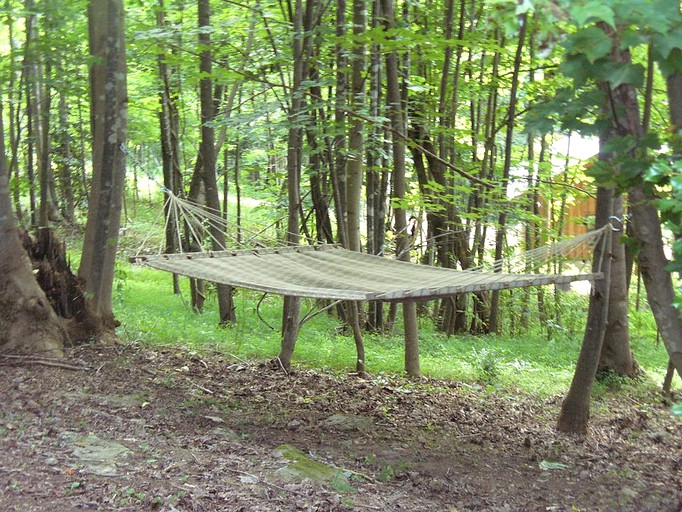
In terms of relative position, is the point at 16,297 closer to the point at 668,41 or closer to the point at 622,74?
the point at 622,74

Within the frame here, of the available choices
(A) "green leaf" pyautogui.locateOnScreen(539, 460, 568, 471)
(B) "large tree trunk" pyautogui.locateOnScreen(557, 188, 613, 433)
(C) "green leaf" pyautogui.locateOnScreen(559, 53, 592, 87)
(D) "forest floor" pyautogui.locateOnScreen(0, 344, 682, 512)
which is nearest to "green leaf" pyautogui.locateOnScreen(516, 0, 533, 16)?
(C) "green leaf" pyautogui.locateOnScreen(559, 53, 592, 87)

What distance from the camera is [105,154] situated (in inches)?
151

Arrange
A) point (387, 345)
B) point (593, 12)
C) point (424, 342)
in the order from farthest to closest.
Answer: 1. point (424, 342)
2. point (387, 345)
3. point (593, 12)

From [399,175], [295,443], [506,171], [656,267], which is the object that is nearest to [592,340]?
[656,267]

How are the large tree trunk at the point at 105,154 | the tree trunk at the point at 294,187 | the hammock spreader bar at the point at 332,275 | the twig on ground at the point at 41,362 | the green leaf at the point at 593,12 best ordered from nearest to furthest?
the green leaf at the point at 593,12, the hammock spreader bar at the point at 332,275, the twig on ground at the point at 41,362, the large tree trunk at the point at 105,154, the tree trunk at the point at 294,187

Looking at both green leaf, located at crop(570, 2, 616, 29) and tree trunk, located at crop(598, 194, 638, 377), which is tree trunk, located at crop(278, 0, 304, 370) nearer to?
tree trunk, located at crop(598, 194, 638, 377)

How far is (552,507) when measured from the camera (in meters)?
2.76

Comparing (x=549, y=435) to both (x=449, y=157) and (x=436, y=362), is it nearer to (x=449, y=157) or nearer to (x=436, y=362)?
(x=436, y=362)

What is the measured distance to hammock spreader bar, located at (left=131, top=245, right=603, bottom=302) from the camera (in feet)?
9.46

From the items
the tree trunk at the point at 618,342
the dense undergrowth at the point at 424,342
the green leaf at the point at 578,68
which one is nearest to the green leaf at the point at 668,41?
the green leaf at the point at 578,68

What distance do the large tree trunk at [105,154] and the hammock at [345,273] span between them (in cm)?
42

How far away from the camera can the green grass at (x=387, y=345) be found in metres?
4.88

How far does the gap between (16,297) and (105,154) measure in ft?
2.92

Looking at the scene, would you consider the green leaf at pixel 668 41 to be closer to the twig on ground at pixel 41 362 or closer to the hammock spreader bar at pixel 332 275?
the hammock spreader bar at pixel 332 275
